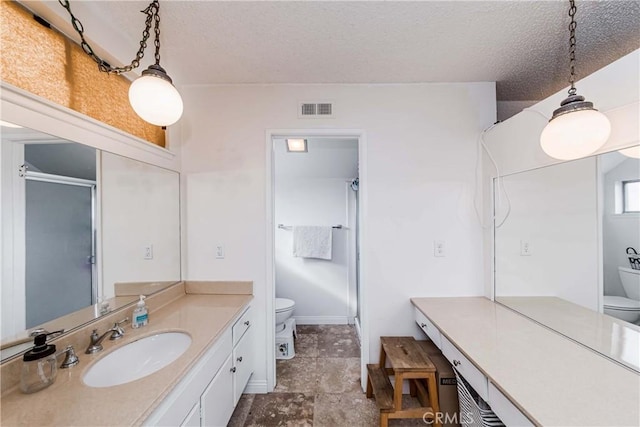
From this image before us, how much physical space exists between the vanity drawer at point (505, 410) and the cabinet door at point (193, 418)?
4.29 ft

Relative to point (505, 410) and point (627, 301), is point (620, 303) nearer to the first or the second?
point (627, 301)

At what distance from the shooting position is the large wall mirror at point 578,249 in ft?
3.73

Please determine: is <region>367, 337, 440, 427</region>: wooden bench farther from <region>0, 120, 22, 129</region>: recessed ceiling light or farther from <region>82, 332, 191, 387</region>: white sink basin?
<region>0, 120, 22, 129</region>: recessed ceiling light

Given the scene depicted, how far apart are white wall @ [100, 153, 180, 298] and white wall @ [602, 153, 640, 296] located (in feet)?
8.32

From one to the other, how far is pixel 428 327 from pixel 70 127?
7.52 feet

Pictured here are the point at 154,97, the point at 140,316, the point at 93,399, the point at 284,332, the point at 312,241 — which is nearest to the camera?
the point at 93,399

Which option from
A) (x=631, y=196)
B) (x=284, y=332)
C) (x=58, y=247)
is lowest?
(x=284, y=332)

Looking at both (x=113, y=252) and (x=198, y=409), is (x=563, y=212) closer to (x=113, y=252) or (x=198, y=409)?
(x=198, y=409)

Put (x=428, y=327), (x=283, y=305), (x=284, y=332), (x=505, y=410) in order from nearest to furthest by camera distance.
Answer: (x=505, y=410) < (x=428, y=327) < (x=284, y=332) < (x=283, y=305)

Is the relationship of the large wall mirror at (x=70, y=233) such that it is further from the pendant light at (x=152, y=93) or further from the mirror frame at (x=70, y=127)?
the pendant light at (x=152, y=93)

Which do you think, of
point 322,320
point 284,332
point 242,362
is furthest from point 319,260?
point 242,362

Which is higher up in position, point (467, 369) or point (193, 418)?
point (467, 369)

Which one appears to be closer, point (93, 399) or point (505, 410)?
point (93, 399)

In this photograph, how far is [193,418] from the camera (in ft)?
3.61
